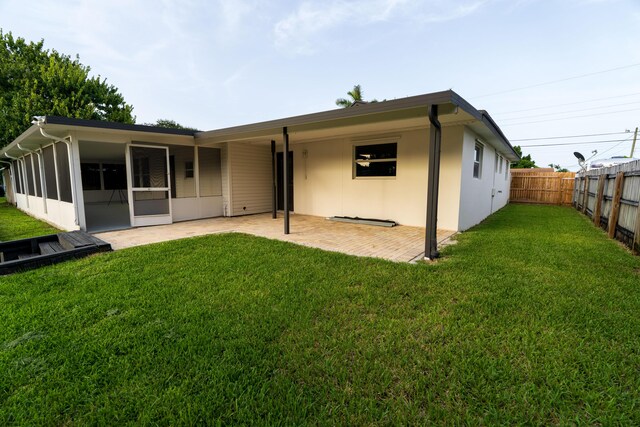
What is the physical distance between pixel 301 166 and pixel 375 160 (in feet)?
8.59

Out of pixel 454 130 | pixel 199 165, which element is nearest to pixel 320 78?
pixel 199 165

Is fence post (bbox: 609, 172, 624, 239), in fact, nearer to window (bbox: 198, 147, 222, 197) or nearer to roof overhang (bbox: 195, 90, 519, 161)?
roof overhang (bbox: 195, 90, 519, 161)

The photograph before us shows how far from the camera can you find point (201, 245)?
17.0 feet

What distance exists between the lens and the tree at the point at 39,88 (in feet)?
42.7

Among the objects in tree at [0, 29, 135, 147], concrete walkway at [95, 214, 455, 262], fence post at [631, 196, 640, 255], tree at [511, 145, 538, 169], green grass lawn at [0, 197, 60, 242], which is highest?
tree at [0, 29, 135, 147]

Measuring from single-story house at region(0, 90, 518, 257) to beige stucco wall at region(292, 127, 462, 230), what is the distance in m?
0.03

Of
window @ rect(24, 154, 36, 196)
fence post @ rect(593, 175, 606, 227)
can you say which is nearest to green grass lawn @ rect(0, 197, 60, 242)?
window @ rect(24, 154, 36, 196)

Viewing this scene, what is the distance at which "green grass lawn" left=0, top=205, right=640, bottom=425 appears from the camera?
5.31 ft

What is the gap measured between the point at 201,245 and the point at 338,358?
12.7ft

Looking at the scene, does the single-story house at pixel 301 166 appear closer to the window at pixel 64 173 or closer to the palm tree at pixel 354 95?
the window at pixel 64 173

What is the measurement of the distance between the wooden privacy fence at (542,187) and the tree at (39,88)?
2246 cm

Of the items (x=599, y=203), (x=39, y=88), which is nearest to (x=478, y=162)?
(x=599, y=203)

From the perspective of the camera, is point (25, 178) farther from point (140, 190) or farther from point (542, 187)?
point (542, 187)

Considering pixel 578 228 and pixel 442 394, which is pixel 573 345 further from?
pixel 578 228
